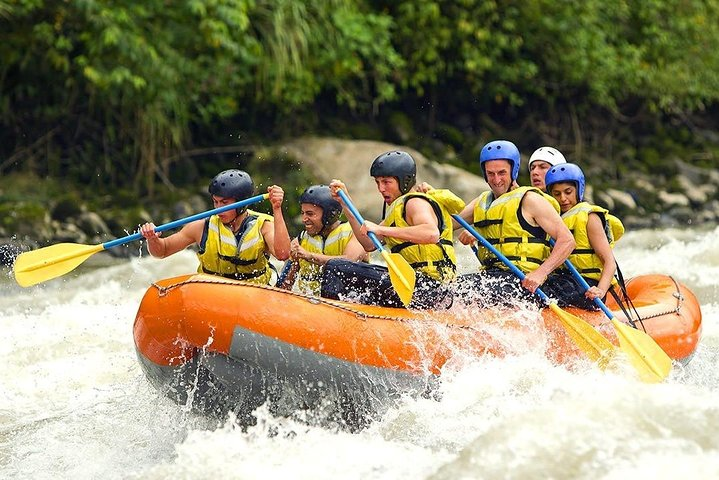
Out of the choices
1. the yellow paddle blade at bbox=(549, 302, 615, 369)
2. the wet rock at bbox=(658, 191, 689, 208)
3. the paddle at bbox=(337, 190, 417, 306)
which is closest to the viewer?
the paddle at bbox=(337, 190, 417, 306)

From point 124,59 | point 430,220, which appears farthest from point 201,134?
point 430,220

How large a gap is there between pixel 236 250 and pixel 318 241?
48 centimetres

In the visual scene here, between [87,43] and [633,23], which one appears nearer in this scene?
[87,43]

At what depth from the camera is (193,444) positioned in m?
5.26

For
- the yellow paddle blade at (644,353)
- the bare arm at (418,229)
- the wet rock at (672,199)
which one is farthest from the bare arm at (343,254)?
the wet rock at (672,199)

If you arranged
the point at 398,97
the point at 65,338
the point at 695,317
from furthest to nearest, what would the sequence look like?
the point at 398,97, the point at 65,338, the point at 695,317

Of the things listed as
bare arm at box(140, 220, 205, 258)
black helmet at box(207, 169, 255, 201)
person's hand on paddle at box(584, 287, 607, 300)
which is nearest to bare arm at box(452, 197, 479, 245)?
person's hand on paddle at box(584, 287, 607, 300)

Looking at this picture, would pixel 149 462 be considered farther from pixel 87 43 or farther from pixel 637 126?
pixel 637 126

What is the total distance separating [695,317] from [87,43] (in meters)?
7.06

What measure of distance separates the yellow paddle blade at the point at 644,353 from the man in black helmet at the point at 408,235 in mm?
968

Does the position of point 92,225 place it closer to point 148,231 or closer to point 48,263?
point 48,263

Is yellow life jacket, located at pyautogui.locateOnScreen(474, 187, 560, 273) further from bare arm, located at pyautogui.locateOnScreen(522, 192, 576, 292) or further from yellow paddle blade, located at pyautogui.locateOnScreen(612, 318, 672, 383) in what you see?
yellow paddle blade, located at pyautogui.locateOnScreen(612, 318, 672, 383)

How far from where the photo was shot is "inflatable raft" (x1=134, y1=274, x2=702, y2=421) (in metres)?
5.30

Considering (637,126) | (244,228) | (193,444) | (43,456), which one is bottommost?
(637,126)
